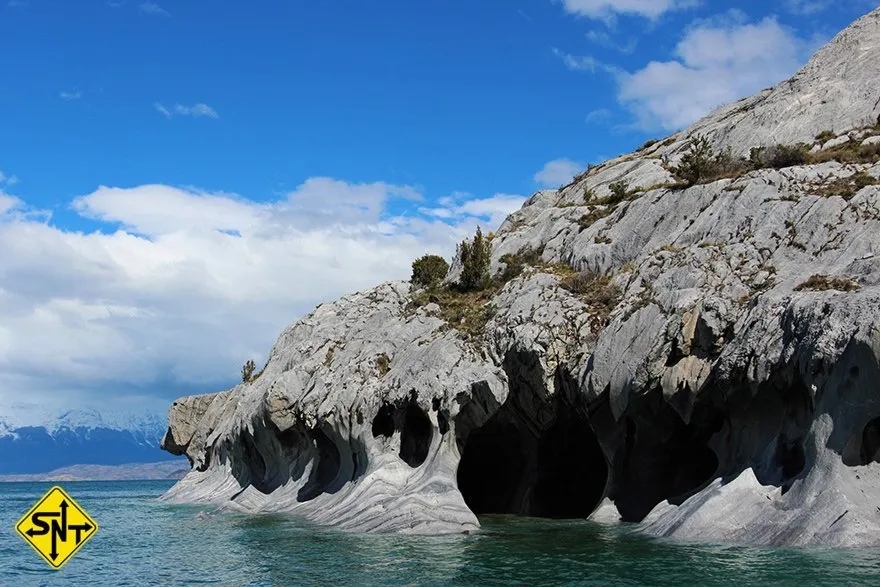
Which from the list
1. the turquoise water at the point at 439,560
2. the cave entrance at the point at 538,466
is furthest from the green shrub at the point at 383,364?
the turquoise water at the point at 439,560

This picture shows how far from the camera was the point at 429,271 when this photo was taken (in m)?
65.5

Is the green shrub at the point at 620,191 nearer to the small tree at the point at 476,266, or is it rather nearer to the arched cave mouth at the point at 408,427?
the small tree at the point at 476,266

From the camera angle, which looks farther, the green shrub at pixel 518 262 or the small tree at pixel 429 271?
the small tree at pixel 429 271

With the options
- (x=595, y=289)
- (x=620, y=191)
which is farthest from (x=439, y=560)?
(x=620, y=191)

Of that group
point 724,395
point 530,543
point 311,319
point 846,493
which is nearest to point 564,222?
point 311,319

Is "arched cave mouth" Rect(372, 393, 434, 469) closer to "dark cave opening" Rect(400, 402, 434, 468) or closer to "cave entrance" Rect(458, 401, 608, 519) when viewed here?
"dark cave opening" Rect(400, 402, 434, 468)

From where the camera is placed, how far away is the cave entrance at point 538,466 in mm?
50594

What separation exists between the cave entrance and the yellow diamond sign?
31882 millimetres

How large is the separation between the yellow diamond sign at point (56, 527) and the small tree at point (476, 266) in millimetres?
41503

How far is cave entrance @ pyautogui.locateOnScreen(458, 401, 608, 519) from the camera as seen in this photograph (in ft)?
166

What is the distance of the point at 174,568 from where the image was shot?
32.9 m

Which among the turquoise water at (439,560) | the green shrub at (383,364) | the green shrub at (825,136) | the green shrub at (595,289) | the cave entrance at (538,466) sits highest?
the green shrub at (825,136)

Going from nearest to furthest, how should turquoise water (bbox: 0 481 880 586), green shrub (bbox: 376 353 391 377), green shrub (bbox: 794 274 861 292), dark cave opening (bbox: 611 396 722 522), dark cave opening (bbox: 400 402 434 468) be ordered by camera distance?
turquoise water (bbox: 0 481 880 586) → green shrub (bbox: 794 274 861 292) → dark cave opening (bbox: 611 396 722 522) → dark cave opening (bbox: 400 402 434 468) → green shrub (bbox: 376 353 391 377)

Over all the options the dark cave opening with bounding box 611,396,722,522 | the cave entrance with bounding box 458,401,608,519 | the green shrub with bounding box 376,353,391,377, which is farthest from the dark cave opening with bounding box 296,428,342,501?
the dark cave opening with bounding box 611,396,722,522
